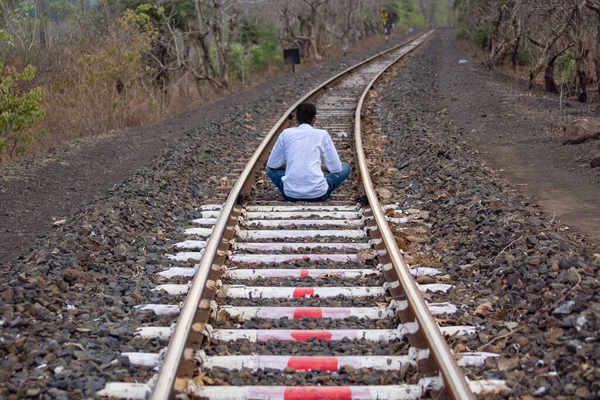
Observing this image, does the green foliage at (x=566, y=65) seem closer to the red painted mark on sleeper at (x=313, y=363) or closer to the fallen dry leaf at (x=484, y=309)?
the fallen dry leaf at (x=484, y=309)

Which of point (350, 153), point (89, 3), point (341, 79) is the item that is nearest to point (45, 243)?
point (350, 153)

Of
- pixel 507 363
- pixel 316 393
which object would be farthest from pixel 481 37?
pixel 316 393

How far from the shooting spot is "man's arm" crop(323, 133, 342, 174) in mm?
8109

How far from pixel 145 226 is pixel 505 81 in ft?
59.4

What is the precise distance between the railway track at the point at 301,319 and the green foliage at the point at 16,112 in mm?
6682

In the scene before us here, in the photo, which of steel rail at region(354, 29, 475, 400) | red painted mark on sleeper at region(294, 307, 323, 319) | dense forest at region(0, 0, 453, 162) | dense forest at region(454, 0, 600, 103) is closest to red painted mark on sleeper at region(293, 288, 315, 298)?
red painted mark on sleeper at region(294, 307, 323, 319)

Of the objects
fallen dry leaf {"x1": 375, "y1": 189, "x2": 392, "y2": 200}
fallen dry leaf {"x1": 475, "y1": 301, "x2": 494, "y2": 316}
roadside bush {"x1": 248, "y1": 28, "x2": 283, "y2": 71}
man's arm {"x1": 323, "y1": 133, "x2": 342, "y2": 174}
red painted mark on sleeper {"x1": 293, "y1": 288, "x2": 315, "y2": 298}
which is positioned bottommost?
roadside bush {"x1": 248, "y1": 28, "x2": 283, "y2": 71}

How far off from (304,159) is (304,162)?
0.11 ft

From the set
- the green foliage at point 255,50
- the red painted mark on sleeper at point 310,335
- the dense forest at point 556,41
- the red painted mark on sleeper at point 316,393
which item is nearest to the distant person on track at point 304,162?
the red painted mark on sleeper at point 310,335

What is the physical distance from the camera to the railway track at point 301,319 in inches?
149

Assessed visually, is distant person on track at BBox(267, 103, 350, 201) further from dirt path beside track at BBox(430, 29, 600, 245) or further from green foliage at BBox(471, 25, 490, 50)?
green foliage at BBox(471, 25, 490, 50)

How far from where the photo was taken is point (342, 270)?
5684 mm

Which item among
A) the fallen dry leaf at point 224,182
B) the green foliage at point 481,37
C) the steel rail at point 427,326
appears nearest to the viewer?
the steel rail at point 427,326

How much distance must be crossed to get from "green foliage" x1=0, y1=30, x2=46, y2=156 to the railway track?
6682 millimetres
